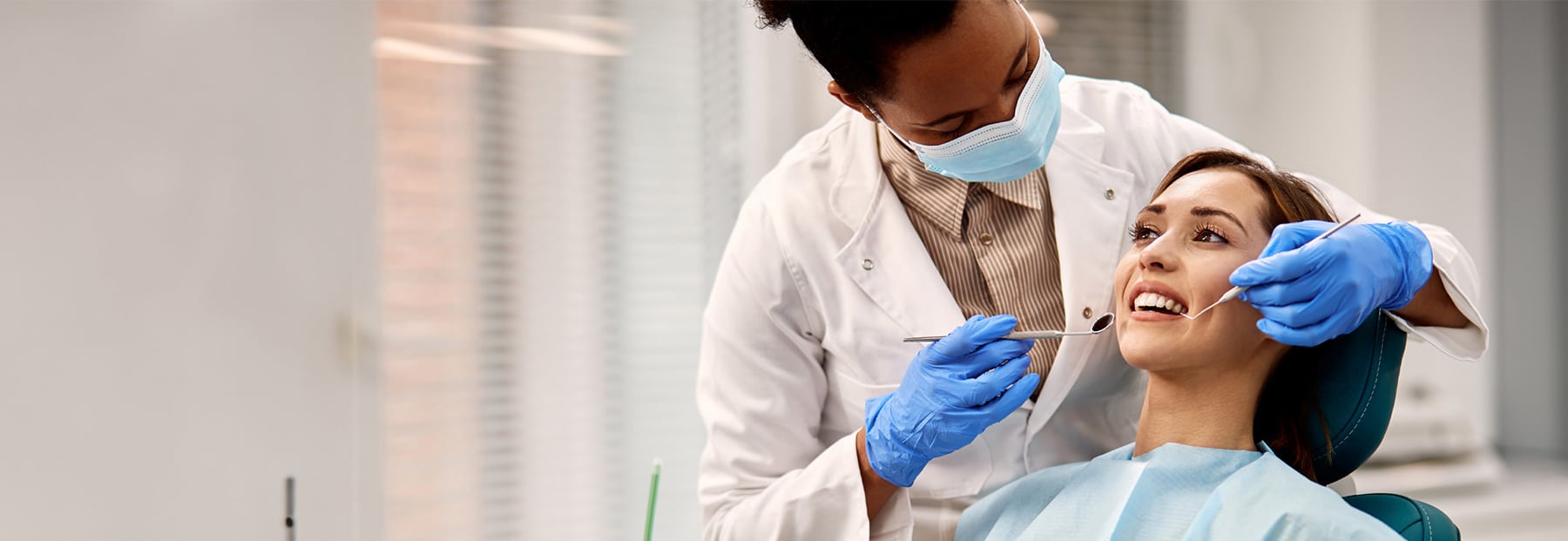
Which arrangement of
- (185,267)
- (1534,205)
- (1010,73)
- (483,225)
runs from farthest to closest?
(1534,205), (483,225), (185,267), (1010,73)

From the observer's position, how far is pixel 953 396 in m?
1.09

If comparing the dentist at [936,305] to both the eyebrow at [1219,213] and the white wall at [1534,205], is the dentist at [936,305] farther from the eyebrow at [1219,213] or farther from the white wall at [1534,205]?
the white wall at [1534,205]

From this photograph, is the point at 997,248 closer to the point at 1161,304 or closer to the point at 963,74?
the point at 1161,304

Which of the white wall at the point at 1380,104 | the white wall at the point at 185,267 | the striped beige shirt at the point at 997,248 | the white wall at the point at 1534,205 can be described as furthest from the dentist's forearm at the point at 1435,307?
the white wall at the point at 1534,205

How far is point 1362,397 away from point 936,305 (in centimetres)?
48

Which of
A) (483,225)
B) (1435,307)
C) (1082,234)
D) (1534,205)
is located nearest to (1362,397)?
(1435,307)

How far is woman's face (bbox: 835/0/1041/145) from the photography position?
3.16ft

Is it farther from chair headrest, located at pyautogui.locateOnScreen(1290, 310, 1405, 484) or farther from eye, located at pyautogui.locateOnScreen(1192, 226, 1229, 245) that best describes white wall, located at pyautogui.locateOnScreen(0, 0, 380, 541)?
chair headrest, located at pyautogui.locateOnScreen(1290, 310, 1405, 484)

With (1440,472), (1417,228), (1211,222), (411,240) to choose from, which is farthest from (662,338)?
(1440,472)

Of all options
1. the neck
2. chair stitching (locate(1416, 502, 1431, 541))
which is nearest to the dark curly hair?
the neck

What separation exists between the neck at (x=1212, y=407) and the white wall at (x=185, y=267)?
4.53 feet

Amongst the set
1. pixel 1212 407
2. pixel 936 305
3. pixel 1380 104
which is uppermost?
pixel 1380 104

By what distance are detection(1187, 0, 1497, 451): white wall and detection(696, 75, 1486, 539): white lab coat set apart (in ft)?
4.66

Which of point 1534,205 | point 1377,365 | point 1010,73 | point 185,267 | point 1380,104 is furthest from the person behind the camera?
point 1534,205
